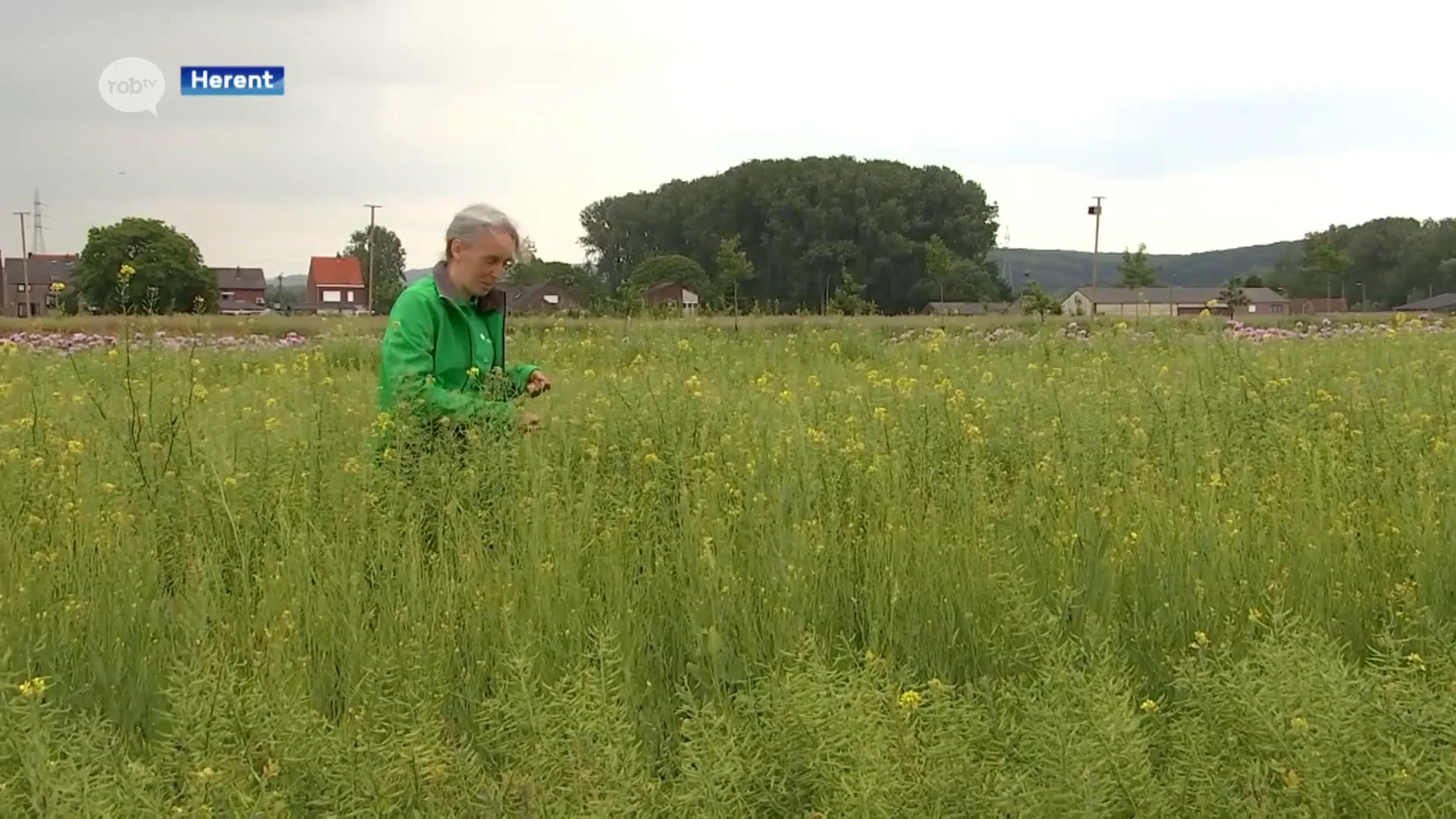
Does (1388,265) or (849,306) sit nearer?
(849,306)

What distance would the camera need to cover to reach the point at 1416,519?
355 centimetres

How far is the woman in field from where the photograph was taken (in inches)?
154

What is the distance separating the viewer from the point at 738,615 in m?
3.03

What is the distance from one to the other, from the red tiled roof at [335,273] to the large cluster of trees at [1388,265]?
77.9m

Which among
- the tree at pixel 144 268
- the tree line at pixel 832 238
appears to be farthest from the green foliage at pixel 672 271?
the tree at pixel 144 268

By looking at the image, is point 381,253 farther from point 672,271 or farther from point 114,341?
point 114,341

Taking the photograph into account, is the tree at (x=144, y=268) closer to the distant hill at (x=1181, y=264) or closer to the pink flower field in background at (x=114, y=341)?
the pink flower field in background at (x=114, y=341)

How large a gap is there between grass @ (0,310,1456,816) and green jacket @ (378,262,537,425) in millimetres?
203

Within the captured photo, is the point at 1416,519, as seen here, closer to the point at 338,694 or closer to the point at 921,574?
the point at 921,574

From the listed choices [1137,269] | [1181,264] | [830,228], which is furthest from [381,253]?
[1181,264]

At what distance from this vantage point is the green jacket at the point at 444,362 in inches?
154

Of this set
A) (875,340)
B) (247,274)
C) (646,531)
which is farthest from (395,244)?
(646,531)

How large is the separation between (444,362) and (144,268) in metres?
4.34

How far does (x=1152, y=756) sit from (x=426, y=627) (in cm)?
196
